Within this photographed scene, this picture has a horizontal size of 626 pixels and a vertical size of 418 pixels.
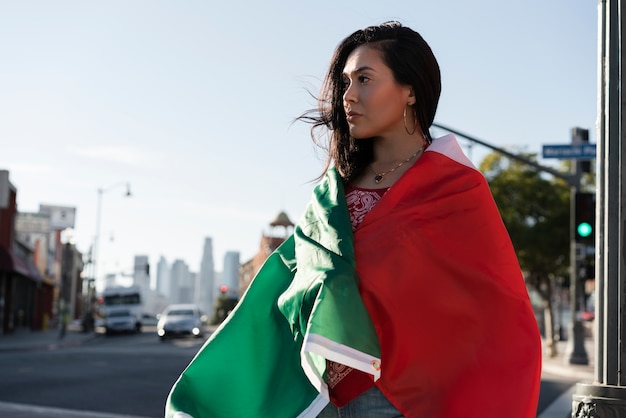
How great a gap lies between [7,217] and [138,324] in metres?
10.6

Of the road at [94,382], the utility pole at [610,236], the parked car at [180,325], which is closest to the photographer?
the utility pole at [610,236]

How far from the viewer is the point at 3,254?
4256 cm

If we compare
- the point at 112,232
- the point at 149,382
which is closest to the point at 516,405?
the point at 149,382

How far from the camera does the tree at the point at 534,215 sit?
30.6 metres

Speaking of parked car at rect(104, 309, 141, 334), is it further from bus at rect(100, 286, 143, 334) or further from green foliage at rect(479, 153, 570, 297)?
green foliage at rect(479, 153, 570, 297)

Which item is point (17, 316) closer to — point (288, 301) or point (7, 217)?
point (7, 217)

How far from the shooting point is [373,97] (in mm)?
2588

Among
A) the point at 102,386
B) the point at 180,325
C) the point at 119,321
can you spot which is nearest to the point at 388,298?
the point at 102,386

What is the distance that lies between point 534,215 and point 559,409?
20.1m

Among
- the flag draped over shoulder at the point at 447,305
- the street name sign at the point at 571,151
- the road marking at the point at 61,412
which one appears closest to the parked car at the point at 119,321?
the street name sign at the point at 571,151

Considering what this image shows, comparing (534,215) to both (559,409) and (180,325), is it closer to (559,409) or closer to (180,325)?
(180,325)

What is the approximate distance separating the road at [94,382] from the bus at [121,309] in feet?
93.8

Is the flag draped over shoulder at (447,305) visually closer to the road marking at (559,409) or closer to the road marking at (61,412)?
the road marking at (61,412)

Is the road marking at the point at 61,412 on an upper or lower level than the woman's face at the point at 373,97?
lower
